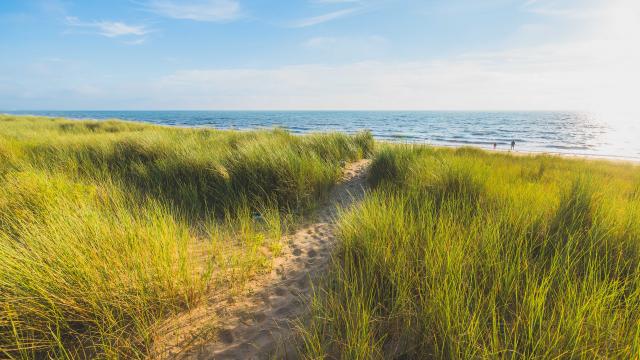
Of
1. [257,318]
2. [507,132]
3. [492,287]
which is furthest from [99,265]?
[507,132]

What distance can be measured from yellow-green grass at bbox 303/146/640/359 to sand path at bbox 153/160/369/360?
245 millimetres

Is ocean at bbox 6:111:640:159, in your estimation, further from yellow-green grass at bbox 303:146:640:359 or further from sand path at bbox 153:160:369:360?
sand path at bbox 153:160:369:360

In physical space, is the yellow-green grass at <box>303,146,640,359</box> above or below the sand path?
above

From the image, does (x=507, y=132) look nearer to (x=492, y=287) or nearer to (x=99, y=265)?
(x=492, y=287)

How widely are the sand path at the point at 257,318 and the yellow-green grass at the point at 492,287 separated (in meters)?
0.24

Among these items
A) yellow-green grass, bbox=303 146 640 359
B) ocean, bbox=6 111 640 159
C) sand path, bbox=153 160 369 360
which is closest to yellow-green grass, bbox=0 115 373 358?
sand path, bbox=153 160 369 360

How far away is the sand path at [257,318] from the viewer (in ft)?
6.39

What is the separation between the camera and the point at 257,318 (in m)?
2.31

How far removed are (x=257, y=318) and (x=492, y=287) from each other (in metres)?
1.81

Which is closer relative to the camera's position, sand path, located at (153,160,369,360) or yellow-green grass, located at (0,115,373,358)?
yellow-green grass, located at (0,115,373,358)

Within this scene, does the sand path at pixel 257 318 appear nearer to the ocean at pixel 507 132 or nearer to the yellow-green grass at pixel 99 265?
the yellow-green grass at pixel 99 265

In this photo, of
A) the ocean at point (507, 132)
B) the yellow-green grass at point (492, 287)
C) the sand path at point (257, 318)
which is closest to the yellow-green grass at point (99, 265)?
the sand path at point (257, 318)

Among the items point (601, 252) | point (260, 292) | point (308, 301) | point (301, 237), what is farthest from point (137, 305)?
point (601, 252)

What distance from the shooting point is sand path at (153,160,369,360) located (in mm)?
1946
